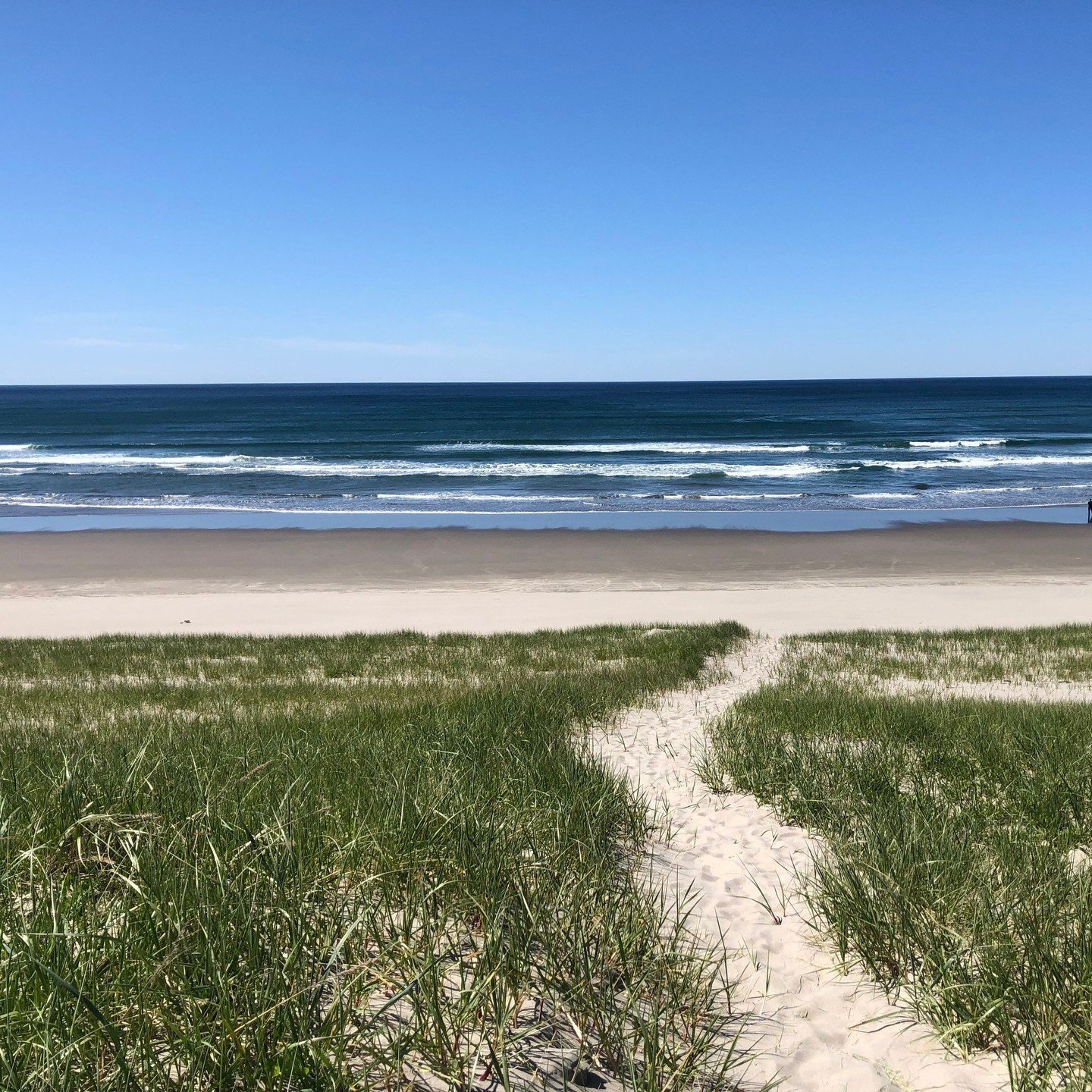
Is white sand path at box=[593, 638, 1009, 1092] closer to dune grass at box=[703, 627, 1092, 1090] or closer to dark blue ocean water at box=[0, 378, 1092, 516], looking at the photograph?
dune grass at box=[703, 627, 1092, 1090]

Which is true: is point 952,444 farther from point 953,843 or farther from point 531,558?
point 953,843

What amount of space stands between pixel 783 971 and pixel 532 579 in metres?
20.4

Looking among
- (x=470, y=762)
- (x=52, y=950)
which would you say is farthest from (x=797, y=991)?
(x=52, y=950)

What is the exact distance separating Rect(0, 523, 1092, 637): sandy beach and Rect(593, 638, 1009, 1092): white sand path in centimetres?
1244

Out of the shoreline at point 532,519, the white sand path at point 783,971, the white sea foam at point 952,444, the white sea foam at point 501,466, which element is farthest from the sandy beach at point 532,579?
the white sea foam at point 952,444

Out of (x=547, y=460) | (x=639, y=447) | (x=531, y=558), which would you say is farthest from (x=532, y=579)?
(x=639, y=447)

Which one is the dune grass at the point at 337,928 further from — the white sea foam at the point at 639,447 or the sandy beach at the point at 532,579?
the white sea foam at the point at 639,447

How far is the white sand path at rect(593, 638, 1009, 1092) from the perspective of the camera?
3.06 metres

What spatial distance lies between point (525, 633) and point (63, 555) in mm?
17816

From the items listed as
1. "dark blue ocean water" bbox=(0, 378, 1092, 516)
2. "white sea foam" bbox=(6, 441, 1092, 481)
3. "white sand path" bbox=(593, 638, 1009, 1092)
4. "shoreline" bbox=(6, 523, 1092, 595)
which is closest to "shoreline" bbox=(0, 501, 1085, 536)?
"dark blue ocean water" bbox=(0, 378, 1092, 516)

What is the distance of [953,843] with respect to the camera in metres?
4.45

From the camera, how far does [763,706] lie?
31.9 feet

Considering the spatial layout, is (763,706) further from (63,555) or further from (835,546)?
(63,555)

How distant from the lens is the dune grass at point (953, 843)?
315cm
